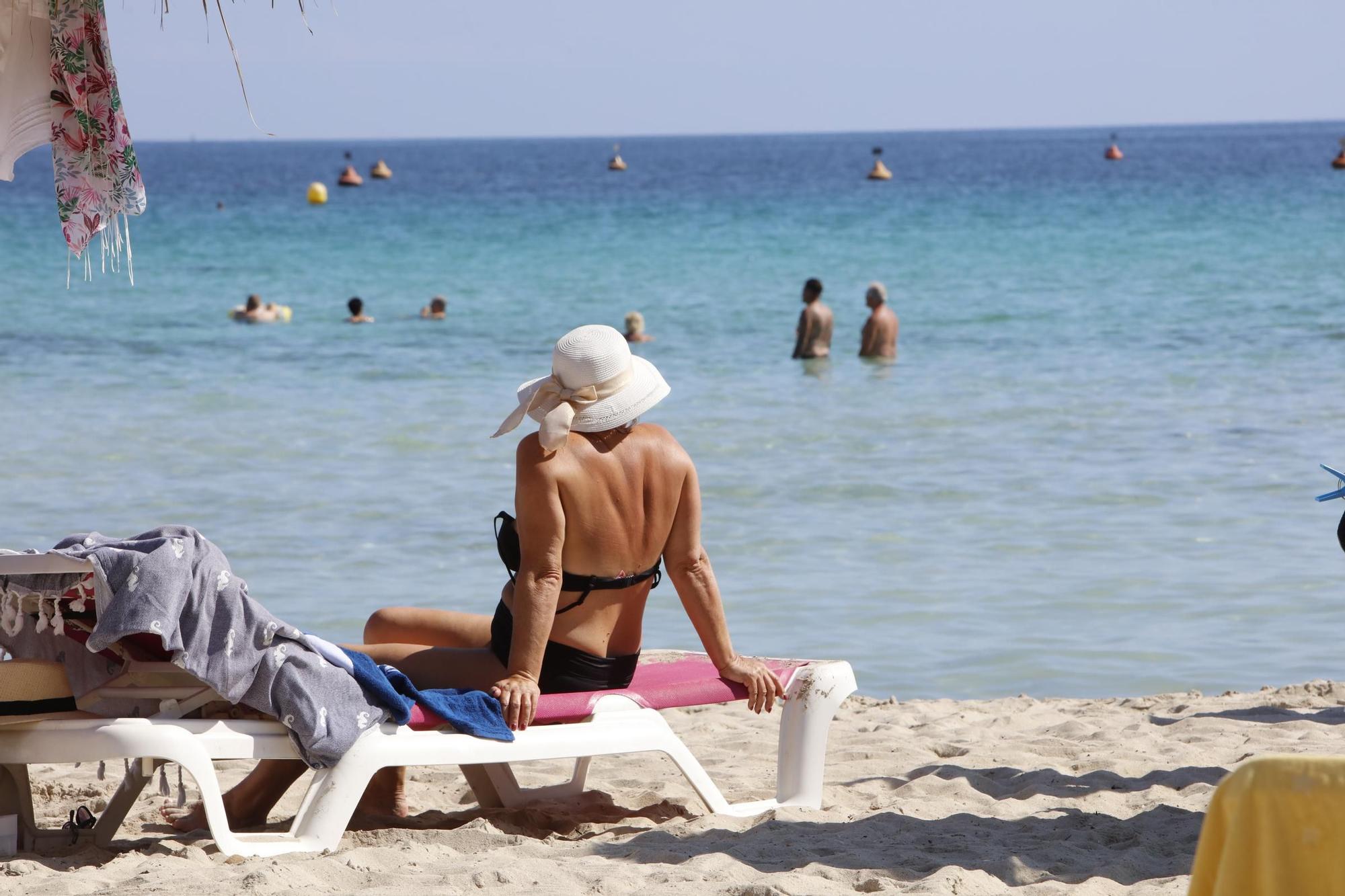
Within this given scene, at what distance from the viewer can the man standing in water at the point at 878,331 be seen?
49.4 feet

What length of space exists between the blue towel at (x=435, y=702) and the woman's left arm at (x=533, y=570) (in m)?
0.04

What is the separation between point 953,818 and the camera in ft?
12.1

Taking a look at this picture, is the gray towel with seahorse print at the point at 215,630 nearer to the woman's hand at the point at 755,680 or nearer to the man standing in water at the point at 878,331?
the woman's hand at the point at 755,680

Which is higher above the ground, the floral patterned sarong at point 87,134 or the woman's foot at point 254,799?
the floral patterned sarong at point 87,134

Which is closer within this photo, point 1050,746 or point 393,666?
point 393,666

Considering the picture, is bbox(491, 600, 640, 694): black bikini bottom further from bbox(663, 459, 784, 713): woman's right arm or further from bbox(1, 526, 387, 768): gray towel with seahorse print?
bbox(1, 526, 387, 768): gray towel with seahorse print

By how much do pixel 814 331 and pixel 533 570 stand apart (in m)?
11.6

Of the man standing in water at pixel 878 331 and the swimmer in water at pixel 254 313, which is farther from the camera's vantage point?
the swimmer in water at pixel 254 313

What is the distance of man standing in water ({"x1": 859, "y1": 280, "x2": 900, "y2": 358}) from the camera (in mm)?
15070

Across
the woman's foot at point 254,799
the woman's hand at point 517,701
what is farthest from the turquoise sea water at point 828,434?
the woman's foot at point 254,799

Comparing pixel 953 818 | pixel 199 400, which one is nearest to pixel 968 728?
pixel 953 818

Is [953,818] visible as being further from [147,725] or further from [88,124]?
[88,124]

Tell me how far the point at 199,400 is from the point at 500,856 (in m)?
9.90

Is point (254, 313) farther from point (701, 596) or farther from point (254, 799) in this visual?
point (701, 596)
